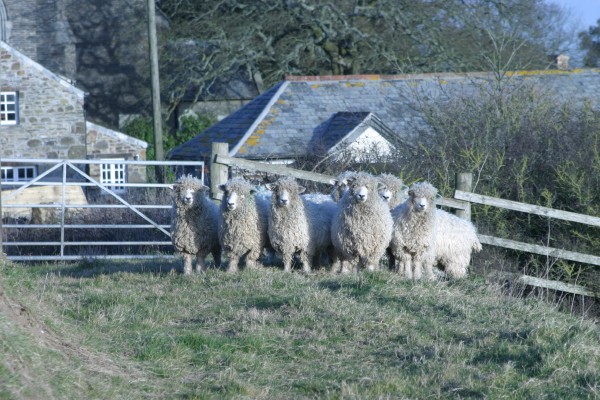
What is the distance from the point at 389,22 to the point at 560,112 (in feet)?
56.5

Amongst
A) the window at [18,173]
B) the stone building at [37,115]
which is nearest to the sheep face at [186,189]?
the stone building at [37,115]

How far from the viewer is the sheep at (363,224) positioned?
10.9 m

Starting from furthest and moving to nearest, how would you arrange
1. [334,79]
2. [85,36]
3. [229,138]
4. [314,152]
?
[85,36]
[334,79]
[229,138]
[314,152]

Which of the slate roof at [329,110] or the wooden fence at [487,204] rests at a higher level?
the slate roof at [329,110]

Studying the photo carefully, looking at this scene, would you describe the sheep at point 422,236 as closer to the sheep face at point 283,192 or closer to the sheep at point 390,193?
the sheep at point 390,193

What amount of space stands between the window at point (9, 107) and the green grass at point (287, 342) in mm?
23157

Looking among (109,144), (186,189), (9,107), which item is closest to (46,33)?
(109,144)

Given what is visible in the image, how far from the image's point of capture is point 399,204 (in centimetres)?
1202

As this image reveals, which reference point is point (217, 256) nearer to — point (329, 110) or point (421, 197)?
point (421, 197)

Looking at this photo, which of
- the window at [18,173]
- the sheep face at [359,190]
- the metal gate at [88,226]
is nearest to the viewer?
the sheep face at [359,190]

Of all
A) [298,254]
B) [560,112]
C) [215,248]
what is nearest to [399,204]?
[298,254]

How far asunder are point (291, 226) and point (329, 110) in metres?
12.7

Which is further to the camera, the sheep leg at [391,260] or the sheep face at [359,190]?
the sheep leg at [391,260]

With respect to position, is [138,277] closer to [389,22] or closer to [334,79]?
[334,79]
